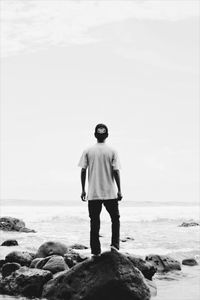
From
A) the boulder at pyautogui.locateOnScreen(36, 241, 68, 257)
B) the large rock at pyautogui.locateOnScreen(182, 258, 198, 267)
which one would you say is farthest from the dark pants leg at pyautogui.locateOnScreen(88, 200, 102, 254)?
the large rock at pyautogui.locateOnScreen(182, 258, 198, 267)

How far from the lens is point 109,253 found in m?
8.48

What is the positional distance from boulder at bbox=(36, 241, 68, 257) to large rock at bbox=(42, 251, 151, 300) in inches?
139

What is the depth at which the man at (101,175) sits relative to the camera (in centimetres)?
859

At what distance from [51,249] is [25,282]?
11.7 ft

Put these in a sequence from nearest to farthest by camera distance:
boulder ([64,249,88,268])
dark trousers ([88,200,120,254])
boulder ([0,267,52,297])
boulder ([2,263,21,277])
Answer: dark trousers ([88,200,120,254]), boulder ([0,267,52,297]), boulder ([2,263,21,277]), boulder ([64,249,88,268])

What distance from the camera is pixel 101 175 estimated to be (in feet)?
28.3

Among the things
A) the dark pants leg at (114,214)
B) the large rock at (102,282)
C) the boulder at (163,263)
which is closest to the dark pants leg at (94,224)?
the dark pants leg at (114,214)

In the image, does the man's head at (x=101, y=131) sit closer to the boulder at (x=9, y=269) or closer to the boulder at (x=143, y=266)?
the boulder at (x=143, y=266)

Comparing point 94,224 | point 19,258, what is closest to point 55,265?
point 94,224

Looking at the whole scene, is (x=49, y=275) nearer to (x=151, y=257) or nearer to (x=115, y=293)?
(x=115, y=293)

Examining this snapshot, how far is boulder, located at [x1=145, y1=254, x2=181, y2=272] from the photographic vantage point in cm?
1121

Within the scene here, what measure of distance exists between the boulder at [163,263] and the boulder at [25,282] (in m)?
3.16

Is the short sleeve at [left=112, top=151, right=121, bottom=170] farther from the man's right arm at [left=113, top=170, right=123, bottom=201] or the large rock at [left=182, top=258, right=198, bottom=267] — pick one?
the large rock at [left=182, top=258, right=198, bottom=267]

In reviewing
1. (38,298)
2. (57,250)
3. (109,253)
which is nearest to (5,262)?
Result: (57,250)
